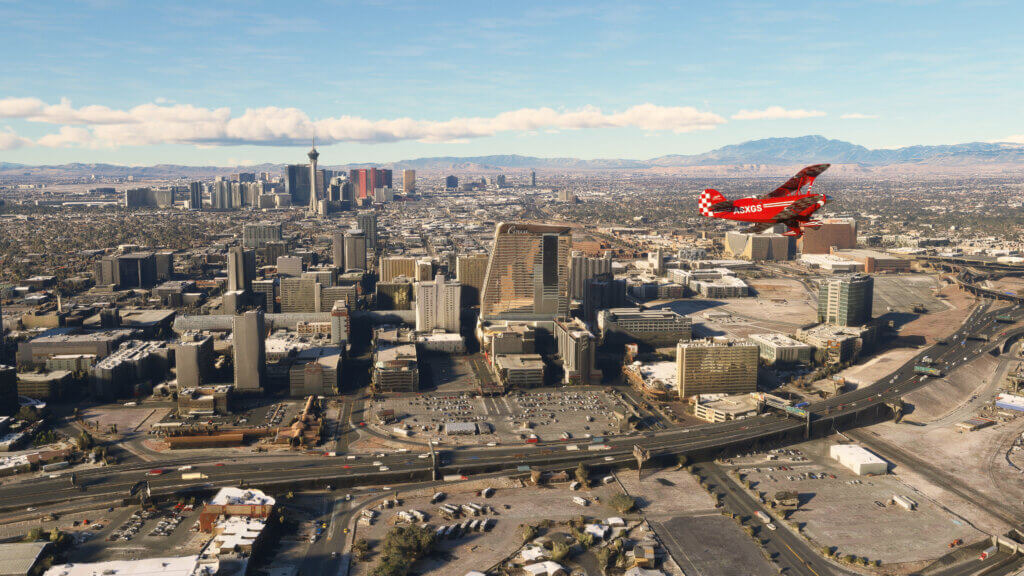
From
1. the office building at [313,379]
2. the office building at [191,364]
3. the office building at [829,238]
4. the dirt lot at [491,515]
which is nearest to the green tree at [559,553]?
the dirt lot at [491,515]

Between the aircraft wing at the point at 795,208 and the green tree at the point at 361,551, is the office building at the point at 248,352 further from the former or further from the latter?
the aircraft wing at the point at 795,208

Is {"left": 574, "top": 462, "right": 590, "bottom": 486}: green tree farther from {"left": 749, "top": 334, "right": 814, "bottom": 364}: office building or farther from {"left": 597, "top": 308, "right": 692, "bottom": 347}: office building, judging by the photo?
{"left": 749, "top": 334, "right": 814, "bottom": 364}: office building

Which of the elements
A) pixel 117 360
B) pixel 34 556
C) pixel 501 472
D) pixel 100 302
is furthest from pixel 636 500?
pixel 100 302

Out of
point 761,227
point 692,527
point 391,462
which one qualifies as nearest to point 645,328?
point 391,462

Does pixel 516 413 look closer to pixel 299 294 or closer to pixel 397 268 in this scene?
pixel 299 294

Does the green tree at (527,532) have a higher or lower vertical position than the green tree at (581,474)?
lower
